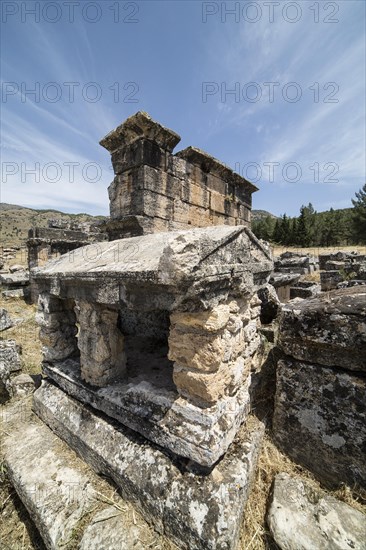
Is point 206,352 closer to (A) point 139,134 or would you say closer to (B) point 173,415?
(B) point 173,415

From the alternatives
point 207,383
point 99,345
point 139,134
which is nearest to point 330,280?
point 139,134

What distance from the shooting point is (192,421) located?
1.92 m

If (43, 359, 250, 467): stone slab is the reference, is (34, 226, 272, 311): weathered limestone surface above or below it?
above

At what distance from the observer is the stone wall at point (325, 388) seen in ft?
5.91

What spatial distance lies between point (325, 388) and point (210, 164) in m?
4.96

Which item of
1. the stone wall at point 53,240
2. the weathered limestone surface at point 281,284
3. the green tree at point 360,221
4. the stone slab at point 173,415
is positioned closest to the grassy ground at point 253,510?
the stone slab at point 173,415

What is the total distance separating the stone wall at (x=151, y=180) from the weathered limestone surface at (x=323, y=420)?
3104mm

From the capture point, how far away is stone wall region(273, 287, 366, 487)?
1.80 meters

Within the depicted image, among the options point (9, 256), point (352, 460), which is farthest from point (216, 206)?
point (9, 256)

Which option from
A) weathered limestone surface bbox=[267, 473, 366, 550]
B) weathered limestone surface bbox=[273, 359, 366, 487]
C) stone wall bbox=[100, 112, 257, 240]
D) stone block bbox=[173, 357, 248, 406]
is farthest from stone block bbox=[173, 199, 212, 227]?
weathered limestone surface bbox=[267, 473, 366, 550]

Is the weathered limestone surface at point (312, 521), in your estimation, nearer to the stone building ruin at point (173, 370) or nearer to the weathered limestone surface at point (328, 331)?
the stone building ruin at point (173, 370)

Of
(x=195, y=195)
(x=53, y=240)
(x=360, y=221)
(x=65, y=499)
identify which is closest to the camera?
(x=65, y=499)

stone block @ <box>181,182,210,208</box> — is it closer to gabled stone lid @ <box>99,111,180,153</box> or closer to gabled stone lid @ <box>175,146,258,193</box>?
gabled stone lid @ <box>175,146,258,193</box>

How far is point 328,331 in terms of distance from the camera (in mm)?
1893
